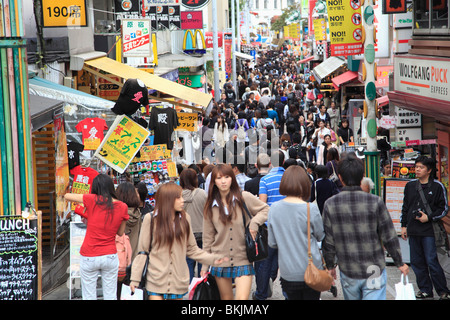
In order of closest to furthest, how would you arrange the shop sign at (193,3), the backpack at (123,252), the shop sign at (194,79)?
the backpack at (123,252)
the shop sign at (193,3)
the shop sign at (194,79)

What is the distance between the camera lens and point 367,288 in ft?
18.6

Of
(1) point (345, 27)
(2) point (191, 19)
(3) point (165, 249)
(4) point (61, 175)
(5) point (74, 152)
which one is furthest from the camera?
(2) point (191, 19)

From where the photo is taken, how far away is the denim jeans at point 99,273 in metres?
6.76

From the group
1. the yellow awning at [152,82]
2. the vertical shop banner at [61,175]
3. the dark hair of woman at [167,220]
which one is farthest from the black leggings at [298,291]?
the yellow awning at [152,82]

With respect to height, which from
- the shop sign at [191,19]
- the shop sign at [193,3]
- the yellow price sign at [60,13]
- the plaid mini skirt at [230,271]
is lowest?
the plaid mini skirt at [230,271]

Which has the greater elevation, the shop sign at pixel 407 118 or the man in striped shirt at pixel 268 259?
the shop sign at pixel 407 118

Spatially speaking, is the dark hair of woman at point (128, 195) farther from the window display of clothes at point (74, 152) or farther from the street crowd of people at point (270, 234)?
the window display of clothes at point (74, 152)

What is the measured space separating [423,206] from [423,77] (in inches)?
149

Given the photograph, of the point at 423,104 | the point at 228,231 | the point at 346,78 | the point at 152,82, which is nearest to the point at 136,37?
the point at 152,82

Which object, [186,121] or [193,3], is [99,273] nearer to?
[186,121]

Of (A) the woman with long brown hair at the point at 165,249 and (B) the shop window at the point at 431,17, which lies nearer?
(A) the woman with long brown hair at the point at 165,249

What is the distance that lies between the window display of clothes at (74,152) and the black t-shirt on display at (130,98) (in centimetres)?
83

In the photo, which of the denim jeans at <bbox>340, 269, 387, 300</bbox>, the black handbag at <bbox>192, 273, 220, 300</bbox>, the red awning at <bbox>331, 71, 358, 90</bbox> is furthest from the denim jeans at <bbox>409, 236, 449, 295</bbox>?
the red awning at <bbox>331, 71, 358, 90</bbox>

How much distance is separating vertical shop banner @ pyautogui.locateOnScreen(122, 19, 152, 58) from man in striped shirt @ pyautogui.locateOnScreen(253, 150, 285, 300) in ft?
30.9
